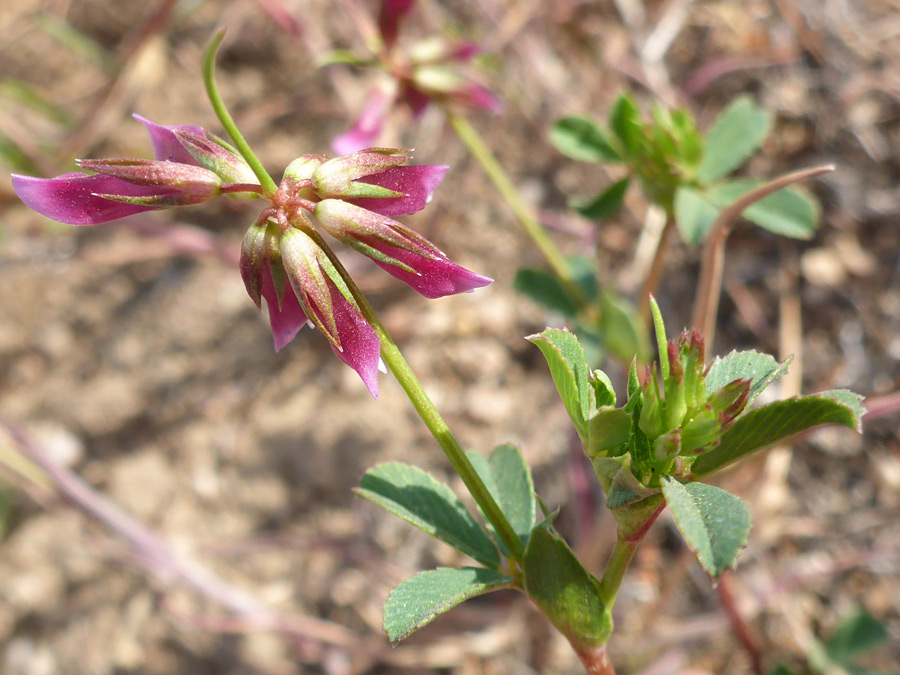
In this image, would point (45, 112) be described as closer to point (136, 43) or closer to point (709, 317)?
point (136, 43)

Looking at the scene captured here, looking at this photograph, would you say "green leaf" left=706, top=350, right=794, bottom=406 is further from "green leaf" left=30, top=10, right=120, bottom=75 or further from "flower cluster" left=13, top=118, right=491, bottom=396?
"green leaf" left=30, top=10, right=120, bottom=75

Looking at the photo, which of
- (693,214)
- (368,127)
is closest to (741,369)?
(693,214)

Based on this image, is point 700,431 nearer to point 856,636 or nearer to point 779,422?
point 779,422

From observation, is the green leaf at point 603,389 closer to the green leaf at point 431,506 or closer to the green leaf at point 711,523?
the green leaf at point 711,523

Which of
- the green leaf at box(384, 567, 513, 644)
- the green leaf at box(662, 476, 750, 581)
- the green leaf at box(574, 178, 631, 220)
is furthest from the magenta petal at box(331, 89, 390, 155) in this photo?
the green leaf at box(662, 476, 750, 581)

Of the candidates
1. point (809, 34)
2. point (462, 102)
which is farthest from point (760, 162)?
point (462, 102)

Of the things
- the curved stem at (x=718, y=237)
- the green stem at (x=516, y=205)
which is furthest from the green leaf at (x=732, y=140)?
the green stem at (x=516, y=205)

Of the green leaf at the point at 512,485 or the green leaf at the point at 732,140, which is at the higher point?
the green leaf at the point at 732,140
